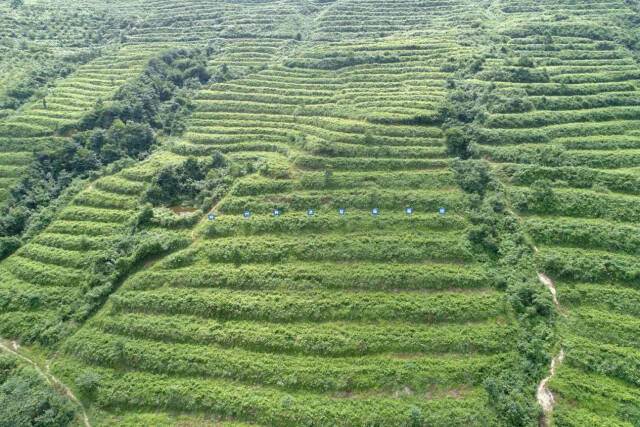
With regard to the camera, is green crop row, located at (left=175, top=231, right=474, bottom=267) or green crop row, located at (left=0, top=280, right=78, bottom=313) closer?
green crop row, located at (left=0, top=280, right=78, bottom=313)

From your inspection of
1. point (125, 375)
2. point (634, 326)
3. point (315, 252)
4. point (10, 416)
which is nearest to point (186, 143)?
point (315, 252)

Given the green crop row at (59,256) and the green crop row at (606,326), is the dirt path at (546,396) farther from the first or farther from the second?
the green crop row at (59,256)

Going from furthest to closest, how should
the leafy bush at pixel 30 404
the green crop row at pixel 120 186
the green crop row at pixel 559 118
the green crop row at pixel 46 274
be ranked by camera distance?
the green crop row at pixel 559 118 < the green crop row at pixel 120 186 < the green crop row at pixel 46 274 < the leafy bush at pixel 30 404

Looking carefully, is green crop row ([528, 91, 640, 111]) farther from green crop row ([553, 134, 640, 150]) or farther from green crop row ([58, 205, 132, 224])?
green crop row ([58, 205, 132, 224])

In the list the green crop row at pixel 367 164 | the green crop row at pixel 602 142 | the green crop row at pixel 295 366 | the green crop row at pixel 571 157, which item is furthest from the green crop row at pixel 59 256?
the green crop row at pixel 602 142

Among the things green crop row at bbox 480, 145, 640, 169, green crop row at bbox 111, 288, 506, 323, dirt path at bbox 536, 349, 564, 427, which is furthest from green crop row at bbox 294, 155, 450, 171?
dirt path at bbox 536, 349, 564, 427

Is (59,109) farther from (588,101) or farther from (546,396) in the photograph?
(588,101)

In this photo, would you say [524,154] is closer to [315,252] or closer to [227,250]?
[315,252]
